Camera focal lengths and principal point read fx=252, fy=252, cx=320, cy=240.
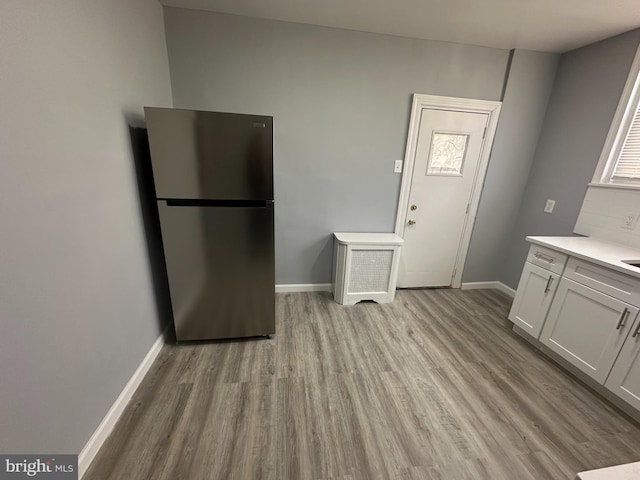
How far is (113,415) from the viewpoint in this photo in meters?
1.36

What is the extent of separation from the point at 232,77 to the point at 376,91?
1298 millimetres

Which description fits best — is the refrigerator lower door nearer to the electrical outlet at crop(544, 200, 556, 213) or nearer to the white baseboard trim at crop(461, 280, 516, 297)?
the white baseboard trim at crop(461, 280, 516, 297)

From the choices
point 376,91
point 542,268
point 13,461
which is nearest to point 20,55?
point 13,461

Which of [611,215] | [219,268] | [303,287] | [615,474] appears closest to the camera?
[615,474]

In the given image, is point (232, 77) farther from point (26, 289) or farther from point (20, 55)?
point (26, 289)

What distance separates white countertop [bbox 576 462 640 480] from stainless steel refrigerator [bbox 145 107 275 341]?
1.67 m

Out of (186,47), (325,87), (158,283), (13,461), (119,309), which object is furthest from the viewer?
(325,87)

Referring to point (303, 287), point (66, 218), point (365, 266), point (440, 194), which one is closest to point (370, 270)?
point (365, 266)

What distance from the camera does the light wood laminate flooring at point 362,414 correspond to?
124 cm

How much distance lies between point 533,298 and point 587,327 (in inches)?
15.4

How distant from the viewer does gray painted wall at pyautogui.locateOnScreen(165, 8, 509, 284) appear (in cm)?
212

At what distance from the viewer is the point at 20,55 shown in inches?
34.2

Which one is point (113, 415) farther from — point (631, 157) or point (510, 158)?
point (631, 157)
